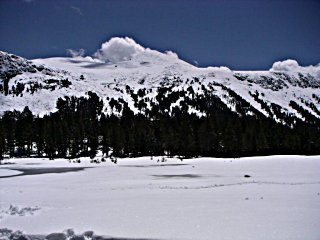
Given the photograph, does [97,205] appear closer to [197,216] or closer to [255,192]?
[197,216]

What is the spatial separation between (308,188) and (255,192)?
14.1 feet

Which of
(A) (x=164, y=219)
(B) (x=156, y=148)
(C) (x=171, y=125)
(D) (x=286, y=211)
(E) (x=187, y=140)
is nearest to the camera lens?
(A) (x=164, y=219)

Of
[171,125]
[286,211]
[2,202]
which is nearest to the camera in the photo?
[286,211]

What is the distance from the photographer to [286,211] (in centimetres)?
1555

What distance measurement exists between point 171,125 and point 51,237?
9265 centimetres

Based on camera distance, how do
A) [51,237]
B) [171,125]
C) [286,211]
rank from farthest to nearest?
1. [171,125]
2. [286,211]
3. [51,237]

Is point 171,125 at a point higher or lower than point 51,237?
higher

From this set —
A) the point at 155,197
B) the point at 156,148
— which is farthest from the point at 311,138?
the point at 155,197

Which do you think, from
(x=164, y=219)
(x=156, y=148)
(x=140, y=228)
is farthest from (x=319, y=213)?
(x=156, y=148)

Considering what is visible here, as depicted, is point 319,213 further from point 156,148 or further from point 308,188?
point 156,148

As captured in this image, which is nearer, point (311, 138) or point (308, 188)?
point (308, 188)

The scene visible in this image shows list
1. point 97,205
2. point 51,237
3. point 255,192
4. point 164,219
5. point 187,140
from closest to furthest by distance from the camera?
1. point 51,237
2. point 164,219
3. point 97,205
4. point 255,192
5. point 187,140

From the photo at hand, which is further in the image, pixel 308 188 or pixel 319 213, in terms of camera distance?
pixel 308 188

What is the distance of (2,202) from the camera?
19.7m
